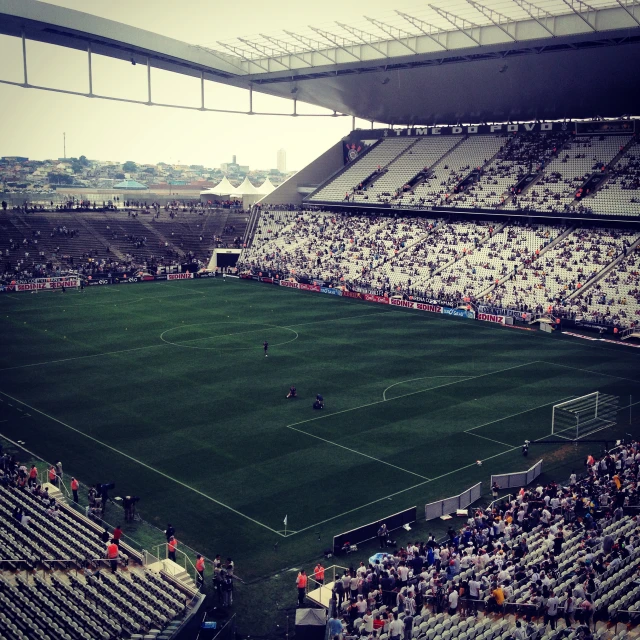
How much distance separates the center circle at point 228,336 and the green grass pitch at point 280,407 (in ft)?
0.87

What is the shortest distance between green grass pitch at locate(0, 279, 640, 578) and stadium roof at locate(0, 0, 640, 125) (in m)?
22.4

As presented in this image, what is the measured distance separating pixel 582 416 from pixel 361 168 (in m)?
62.0

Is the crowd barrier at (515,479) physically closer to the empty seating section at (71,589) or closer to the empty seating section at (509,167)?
the empty seating section at (71,589)

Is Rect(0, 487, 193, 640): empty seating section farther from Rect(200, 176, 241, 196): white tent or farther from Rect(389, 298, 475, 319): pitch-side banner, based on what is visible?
Rect(200, 176, 241, 196): white tent

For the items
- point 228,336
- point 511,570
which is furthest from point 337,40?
point 511,570

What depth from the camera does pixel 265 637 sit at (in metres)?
20.0

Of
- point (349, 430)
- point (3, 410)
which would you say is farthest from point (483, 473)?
point (3, 410)

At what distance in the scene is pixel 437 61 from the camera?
229 feet

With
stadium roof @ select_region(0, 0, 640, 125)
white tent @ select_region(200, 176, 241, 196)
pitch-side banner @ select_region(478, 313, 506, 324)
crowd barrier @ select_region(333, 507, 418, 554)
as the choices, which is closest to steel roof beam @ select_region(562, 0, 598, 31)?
stadium roof @ select_region(0, 0, 640, 125)

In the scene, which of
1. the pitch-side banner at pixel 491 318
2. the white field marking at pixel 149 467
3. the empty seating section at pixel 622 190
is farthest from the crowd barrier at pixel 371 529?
the empty seating section at pixel 622 190

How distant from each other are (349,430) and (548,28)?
1518 inches

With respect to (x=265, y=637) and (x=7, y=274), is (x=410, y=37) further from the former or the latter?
(x=265, y=637)

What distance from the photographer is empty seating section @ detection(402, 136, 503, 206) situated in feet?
265

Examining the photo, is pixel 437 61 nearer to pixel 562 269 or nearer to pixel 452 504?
pixel 562 269
